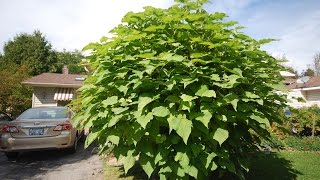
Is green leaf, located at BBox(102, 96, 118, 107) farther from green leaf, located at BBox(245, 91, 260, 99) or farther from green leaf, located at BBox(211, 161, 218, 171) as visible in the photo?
green leaf, located at BBox(245, 91, 260, 99)

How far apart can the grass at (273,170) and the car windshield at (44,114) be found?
3.03m

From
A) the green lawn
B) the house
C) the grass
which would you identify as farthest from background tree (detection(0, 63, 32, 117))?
the green lawn

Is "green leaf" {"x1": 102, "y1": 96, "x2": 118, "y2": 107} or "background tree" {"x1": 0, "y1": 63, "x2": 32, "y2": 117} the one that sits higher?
"green leaf" {"x1": 102, "y1": 96, "x2": 118, "y2": 107}

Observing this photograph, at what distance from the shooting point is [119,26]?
4.38 metres

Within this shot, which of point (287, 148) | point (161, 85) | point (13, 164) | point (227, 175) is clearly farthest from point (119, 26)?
point (287, 148)

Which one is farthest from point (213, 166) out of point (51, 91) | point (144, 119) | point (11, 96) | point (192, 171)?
point (51, 91)

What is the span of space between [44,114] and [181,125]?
7443mm

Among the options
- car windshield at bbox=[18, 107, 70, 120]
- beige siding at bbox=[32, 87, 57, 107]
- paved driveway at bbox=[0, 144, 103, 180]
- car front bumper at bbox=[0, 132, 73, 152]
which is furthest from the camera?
beige siding at bbox=[32, 87, 57, 107]

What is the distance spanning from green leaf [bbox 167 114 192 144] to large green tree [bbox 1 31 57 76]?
A: 4763 cm

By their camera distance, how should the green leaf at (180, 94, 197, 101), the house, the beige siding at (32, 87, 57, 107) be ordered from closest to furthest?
the green leaf at (180, 94, 197, 101) < the house < the beige siding at (32, 87, 57, 107)

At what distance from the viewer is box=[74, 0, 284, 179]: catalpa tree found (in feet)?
12.3

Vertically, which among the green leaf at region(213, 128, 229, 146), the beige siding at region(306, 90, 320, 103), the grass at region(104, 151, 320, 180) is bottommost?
the grass at region(104, 151, 320, 180)

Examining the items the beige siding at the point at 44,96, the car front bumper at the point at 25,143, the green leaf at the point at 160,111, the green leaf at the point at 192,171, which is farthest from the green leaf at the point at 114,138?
the beige siding at the point at 44,96

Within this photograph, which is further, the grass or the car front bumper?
the car front bumper
